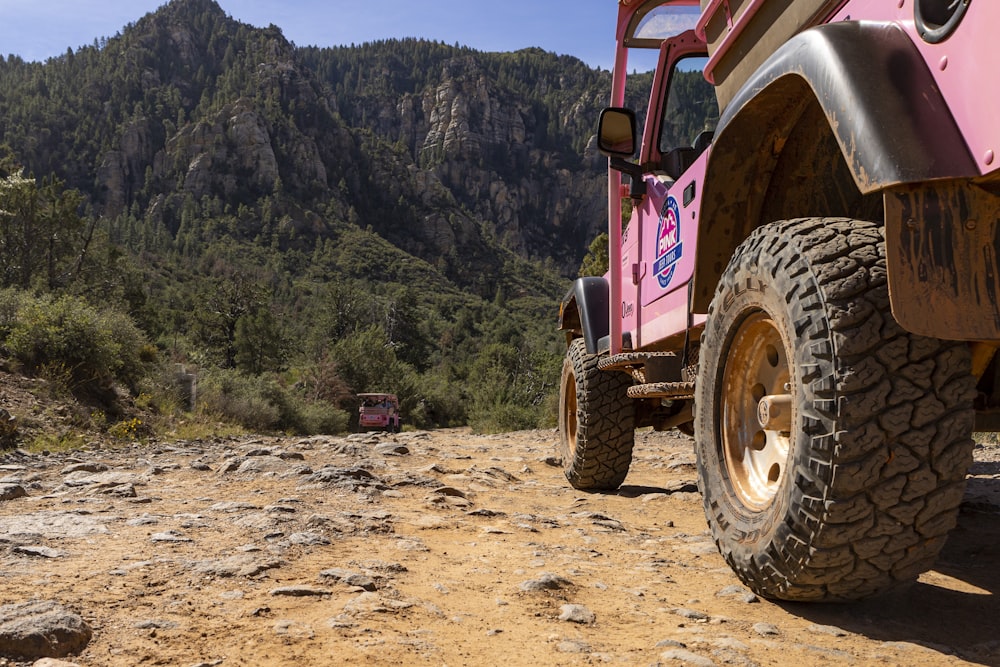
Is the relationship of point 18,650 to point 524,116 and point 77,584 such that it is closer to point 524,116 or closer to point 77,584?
point 77,584

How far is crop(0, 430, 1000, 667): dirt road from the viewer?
1.98 m


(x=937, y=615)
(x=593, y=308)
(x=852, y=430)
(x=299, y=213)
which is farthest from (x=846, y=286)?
(x=299, y=213)

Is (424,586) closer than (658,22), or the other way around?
(424,586)

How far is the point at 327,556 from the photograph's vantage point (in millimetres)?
2875

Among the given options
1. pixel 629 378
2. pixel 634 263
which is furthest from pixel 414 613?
pixel 629 378

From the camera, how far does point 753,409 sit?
277 centimetres

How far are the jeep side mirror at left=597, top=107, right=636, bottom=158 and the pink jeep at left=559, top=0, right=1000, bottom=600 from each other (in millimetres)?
884

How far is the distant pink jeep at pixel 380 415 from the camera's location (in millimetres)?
30516

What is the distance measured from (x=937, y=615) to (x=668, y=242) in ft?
7.57

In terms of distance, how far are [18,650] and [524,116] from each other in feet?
551

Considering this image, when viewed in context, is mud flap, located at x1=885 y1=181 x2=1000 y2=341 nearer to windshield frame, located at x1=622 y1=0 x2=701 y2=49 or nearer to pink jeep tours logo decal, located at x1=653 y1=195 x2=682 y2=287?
pink jeep tours logo decal, located at x1=653 y1=195 x2=682 y2=287

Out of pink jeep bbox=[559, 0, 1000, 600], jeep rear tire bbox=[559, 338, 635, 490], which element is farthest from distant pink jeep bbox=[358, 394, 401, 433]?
pink jeep bbox=[559, 0, 1000, 600]

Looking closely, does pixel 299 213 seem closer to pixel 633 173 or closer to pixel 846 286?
pixel 633 173

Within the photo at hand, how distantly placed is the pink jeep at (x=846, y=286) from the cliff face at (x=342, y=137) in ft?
313
